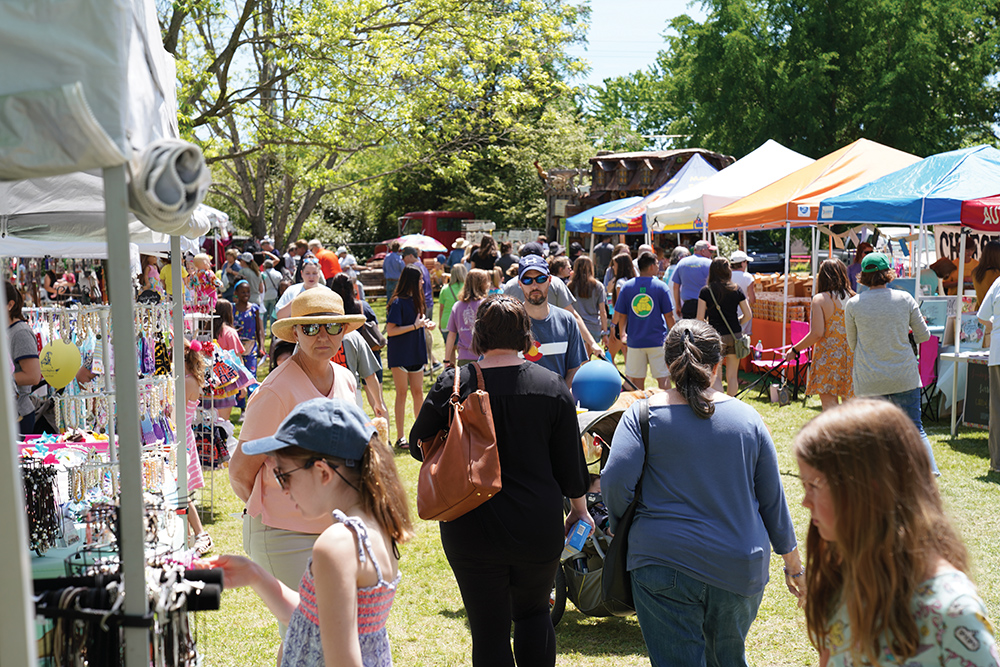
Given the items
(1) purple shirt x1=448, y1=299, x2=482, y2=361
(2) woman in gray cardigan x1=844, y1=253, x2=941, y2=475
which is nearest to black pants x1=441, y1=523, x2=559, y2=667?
(1) purple shirt x1=448, y1=299, x2=482, y2=361

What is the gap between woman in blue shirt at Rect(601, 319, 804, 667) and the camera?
3.01 m

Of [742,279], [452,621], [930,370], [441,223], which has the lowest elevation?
[452,621]

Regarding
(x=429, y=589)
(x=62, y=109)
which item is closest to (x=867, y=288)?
(x=429, y=589)

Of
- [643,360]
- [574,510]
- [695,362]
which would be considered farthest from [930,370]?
[695,362]

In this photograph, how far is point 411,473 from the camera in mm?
7648

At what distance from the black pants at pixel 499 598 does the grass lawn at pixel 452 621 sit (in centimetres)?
81

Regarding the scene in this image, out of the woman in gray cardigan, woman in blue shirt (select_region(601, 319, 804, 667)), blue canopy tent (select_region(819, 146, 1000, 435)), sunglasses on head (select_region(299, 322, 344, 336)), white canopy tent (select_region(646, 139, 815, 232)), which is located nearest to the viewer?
woman in blue shirt (select_region(601, 319, 804, 667))

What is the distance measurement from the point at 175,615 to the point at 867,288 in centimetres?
601

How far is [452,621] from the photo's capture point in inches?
189

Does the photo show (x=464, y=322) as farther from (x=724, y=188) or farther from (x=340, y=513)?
(x=724, y=188)

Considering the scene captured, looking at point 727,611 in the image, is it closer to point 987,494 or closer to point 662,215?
point 987,494

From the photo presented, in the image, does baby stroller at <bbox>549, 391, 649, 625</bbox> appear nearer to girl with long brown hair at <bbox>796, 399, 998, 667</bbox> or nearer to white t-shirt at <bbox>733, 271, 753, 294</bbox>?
girl with long brown hair at <bbox>796, 399, 998, 667</bbox>

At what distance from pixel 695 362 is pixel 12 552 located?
2.34 meters

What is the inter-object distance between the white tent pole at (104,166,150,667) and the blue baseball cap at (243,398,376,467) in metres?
0.40
